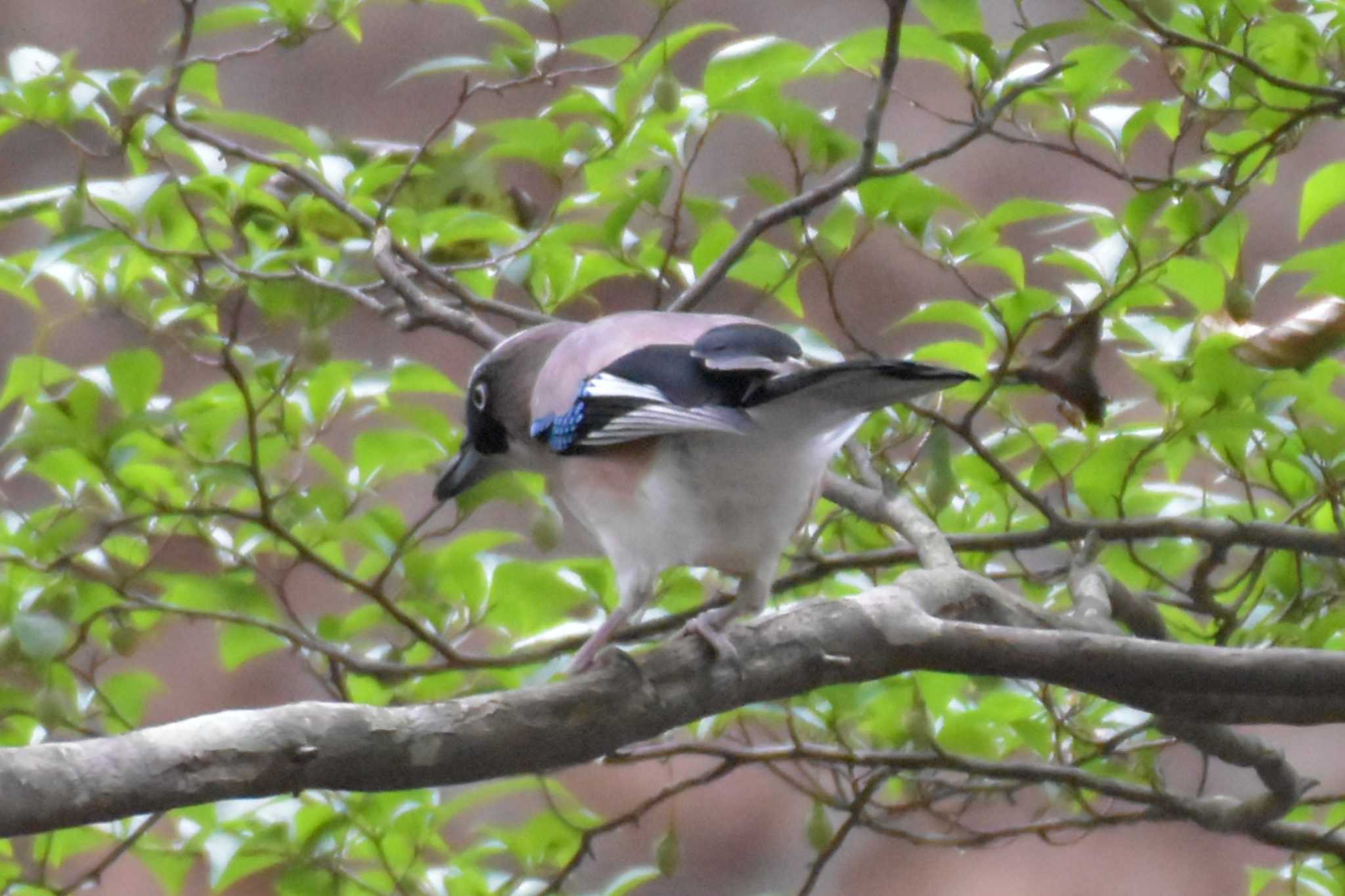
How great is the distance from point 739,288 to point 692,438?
1.93m

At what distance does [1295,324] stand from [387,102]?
283 centimetres

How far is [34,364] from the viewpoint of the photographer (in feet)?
5.17

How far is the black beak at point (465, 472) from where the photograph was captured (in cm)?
167

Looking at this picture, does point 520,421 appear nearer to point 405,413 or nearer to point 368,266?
point 405,413

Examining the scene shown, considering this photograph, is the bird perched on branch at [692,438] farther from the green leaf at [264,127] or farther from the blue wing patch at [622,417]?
the green leaf at [264,127]

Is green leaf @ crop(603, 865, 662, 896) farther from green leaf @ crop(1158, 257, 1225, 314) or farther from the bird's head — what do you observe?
green leaf @ crop(1158, 257, 1225, 314)

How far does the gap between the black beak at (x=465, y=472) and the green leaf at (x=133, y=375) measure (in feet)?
1.06

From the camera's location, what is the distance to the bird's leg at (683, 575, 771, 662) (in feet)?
3.97

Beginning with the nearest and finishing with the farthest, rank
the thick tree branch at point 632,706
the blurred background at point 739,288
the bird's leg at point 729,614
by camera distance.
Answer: the thick tree branch at point 632,706 < the bird's leg at point 729,614 < the blurred background at point 739,288

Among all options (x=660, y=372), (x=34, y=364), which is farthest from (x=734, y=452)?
(x=34, y=364)

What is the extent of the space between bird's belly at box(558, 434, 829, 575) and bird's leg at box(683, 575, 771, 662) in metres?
0.01

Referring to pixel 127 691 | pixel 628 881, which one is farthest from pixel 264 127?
pixel 628 881

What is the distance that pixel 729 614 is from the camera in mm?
1365

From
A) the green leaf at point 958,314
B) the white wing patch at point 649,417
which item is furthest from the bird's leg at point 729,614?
the green leaf at point 958,314
